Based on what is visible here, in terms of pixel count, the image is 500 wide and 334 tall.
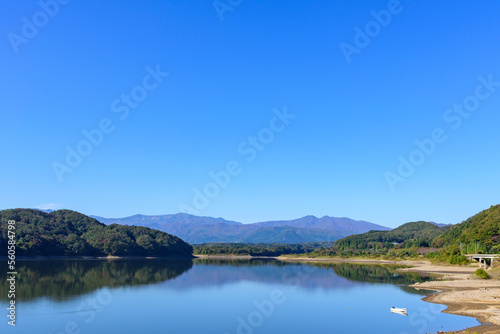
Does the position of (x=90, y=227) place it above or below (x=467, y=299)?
above

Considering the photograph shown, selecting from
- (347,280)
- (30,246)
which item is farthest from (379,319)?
(30,246)

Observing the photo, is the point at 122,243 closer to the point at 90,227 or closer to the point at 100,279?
the point at 90,227

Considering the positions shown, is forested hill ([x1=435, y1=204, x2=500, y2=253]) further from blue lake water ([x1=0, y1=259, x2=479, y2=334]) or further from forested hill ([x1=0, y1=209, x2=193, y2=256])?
forested hill ([x1=0, y1=209, x2=193, y2=256])

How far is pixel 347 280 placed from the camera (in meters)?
70.8

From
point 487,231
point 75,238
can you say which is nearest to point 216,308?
point 487,231

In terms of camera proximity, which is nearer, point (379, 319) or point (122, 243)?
point (379, 319)

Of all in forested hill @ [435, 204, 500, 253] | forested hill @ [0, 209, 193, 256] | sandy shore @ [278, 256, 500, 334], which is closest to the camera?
sandy shore @ [278, 256, 500, 334]

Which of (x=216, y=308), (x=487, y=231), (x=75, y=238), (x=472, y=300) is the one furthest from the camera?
(x=75, y=238)

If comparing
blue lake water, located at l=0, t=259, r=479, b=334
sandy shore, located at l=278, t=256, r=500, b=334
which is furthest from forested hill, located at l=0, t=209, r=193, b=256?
sandy shore, located at l=278, t=256, r=500, b=334

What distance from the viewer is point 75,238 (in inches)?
5094

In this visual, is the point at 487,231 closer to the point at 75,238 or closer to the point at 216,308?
the point at 216,308

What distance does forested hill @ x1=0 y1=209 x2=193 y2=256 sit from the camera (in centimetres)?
11294

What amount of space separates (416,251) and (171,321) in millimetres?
126592

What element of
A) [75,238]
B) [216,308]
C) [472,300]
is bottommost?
[216,308]
